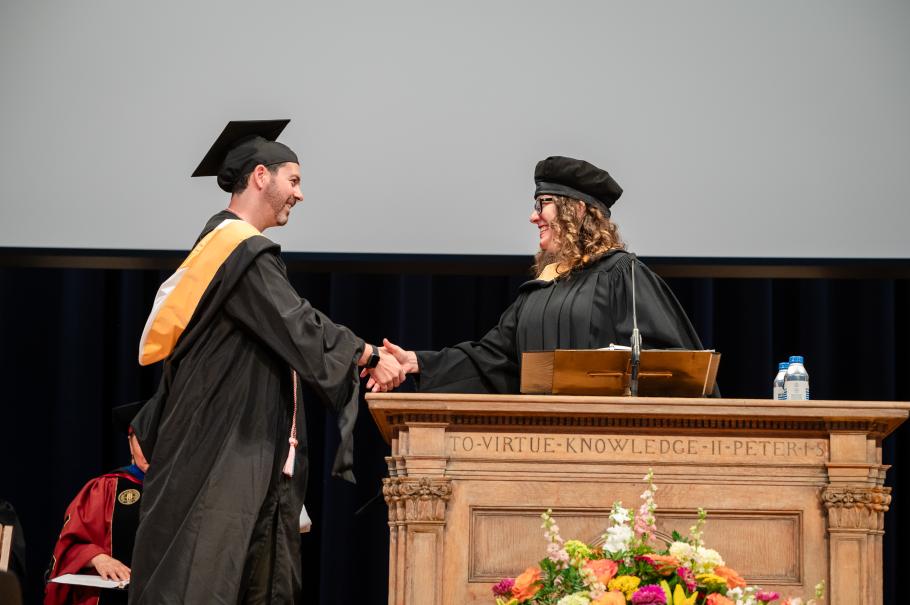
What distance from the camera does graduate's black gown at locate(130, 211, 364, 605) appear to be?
3641mm

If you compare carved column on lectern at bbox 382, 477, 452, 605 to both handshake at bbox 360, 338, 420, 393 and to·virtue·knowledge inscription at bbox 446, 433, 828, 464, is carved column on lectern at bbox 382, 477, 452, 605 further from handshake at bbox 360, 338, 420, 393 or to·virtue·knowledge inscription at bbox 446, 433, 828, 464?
handshake at bbox 360, 338, 420, 393

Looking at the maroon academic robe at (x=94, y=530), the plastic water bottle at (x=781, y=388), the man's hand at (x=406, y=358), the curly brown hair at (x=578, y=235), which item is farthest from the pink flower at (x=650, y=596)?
the maroon academic robe at (x=94, y=530)

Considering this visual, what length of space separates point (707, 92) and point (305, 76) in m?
1.81

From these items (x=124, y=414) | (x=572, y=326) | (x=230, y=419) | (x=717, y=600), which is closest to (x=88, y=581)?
(x=124, y=414)

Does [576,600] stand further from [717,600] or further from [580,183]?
[580,183]

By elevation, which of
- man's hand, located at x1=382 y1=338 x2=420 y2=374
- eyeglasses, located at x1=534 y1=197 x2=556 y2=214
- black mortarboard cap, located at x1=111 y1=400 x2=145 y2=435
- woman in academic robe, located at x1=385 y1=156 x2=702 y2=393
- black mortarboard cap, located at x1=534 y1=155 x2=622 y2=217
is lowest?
black mortarboard cap, located at x1=111 y1=400 x2=145 y2=435

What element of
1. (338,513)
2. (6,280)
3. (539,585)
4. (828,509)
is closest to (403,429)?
(539,585)

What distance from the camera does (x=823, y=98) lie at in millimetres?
5586

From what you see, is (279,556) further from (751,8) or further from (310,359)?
(751,8)

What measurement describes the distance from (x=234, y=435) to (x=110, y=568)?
195cm

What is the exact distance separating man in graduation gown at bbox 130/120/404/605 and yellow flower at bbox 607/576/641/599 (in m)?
1.48

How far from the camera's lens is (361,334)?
650cm

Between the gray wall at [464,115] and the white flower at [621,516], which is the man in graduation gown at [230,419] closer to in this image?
the white flower at [621,516]

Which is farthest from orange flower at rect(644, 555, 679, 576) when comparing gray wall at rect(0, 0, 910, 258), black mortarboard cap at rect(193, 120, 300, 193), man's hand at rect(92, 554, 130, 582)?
man's hand at rect(92, 554, 130, 582)
